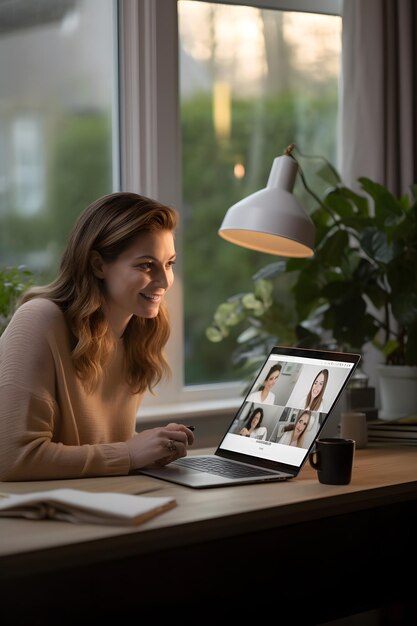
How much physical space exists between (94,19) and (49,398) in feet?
4.94

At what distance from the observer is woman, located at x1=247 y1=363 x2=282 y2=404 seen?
2.09 meters

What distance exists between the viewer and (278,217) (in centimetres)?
224

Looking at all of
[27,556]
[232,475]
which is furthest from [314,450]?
[27,556]

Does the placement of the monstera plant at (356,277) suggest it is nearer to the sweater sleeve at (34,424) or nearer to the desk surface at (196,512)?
the desk surface at (196,512)

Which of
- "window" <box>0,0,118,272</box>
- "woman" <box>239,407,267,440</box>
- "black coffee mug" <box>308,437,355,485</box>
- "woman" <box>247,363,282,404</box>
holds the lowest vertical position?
"black coffee mug" <box>308,437,355,485</box>

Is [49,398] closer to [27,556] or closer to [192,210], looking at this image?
[27,556]

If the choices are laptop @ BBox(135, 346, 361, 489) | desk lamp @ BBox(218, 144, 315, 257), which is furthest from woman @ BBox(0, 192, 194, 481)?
desk lamp @ BBox(218, 144, 315, 257)

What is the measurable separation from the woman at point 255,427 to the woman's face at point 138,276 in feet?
1.05

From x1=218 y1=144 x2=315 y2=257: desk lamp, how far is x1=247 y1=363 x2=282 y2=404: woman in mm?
330

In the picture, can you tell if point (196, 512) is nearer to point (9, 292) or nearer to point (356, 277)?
point (9, 292)

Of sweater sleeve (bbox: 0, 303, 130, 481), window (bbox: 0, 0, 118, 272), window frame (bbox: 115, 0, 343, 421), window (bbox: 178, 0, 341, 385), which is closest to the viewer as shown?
sweater sleeve (bbox: 0, 303, 130, 481)

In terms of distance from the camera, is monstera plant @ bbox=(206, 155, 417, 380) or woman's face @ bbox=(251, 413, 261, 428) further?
monstera plant @ bbox=(206, 155, 417, 380)

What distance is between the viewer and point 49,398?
1.90 meters

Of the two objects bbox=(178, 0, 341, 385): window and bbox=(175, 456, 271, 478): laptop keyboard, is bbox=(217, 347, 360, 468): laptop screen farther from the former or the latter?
bbox=(178, 0, 341, 385): window
